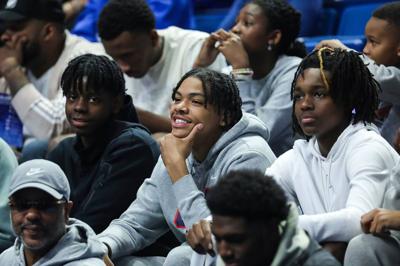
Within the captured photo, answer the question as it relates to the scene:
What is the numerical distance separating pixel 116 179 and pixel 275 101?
1001 mm

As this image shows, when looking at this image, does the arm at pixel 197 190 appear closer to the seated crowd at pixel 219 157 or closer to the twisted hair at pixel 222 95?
the seated crowd at pixel 219 157

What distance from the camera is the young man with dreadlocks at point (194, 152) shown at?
13.0ft

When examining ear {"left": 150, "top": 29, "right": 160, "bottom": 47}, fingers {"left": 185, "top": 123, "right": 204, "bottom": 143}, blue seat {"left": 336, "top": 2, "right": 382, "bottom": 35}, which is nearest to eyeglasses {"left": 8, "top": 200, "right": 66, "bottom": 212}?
fingers {"left": 185, "top": 123, "right": 204, "bottom": 143}

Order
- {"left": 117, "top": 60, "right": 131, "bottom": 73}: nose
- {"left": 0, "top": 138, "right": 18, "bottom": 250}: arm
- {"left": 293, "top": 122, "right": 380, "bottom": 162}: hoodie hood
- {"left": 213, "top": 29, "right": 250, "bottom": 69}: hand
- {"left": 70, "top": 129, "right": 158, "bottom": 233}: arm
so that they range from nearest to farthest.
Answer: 1. {"left": 293, "top": 122, "right": 380, "bottom": 162}: hoodie hood
2. {"left": 70, "top": 129, "right": 158, "bottom": 233}: arm
3. {"left": 0, "top": 138, "right": 18, "bottom": 250}: arm
4. {"left": 213, "top": 29, "right": 250, "bottom": 69}: hand
5. {"left": 117, "top": 60, "right": 131, "bottom": 73}: nose

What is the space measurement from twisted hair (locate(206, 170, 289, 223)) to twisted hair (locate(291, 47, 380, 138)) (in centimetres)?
87

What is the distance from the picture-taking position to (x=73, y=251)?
3.63 m

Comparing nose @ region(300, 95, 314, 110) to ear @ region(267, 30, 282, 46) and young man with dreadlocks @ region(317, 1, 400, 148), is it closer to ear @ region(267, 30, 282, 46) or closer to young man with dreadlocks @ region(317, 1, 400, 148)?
young man with dreadlocks @ region(317, 1, 400, 148)

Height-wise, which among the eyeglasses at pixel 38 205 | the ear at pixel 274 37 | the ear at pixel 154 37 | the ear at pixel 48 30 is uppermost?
the eyeglasses at pixel 38 205

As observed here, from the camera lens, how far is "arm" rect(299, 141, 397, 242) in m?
3.38

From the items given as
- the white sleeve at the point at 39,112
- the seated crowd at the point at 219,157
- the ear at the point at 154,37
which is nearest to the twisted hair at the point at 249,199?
the seated crowd at the point at 219,157

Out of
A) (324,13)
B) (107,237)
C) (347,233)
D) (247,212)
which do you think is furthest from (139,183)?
(324,13)

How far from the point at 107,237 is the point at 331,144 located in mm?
996

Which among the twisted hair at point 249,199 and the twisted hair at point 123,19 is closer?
the twisted hair at point 249,199

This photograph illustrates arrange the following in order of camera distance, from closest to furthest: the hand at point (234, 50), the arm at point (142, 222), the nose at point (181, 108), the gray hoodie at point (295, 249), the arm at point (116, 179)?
the gray hoodie at point (295, 249) → the nose at point (181, 108) → the arm at point (142, 222) → the arm at point (116, 179) → the hand at point (234, 50)
